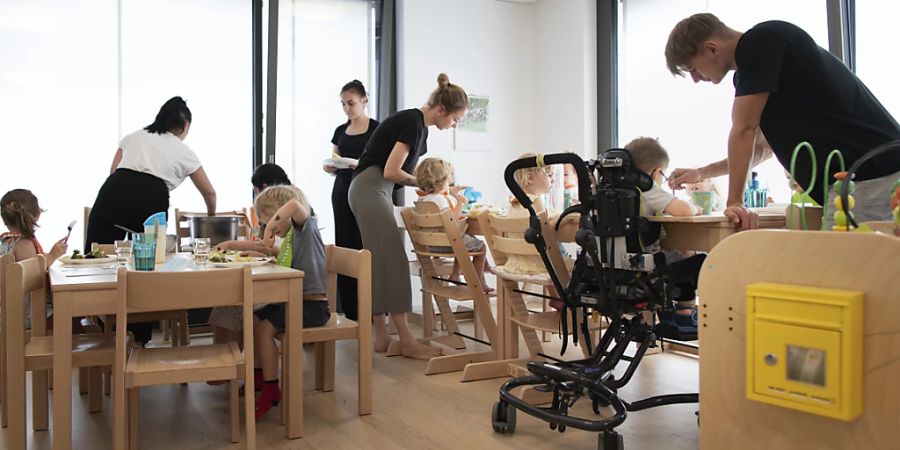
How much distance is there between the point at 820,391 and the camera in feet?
4.22

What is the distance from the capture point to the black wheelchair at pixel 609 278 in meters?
2.14

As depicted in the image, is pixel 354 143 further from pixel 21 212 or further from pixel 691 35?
pixel 691 35

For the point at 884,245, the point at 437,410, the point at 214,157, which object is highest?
the point at 214,157

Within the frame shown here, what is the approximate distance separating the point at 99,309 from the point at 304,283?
0.78 meters

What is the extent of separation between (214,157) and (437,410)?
9.92 feet

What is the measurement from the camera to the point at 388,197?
3.65 m

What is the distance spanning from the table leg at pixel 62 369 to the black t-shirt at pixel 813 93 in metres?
1.99

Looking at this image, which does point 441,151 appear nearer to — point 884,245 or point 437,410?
point 437,410

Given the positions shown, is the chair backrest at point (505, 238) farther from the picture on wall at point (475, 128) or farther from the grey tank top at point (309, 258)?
the picture on wall at point (475, 128)

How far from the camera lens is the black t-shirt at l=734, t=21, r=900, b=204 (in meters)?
2.01

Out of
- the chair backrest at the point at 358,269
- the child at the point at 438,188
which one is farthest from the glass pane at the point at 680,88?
the chair backrest at the point at 358,269

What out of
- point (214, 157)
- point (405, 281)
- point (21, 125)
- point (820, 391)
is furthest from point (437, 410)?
point (21, 125)

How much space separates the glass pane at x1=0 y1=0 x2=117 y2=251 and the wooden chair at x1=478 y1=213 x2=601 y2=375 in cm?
291

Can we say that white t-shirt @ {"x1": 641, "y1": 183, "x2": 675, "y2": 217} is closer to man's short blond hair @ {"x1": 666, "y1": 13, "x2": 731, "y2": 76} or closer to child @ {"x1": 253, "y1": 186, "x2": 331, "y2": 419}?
man's short blond hair @ {"x1": 666, "y1": 13, "x2": 731, "y2": 76}
